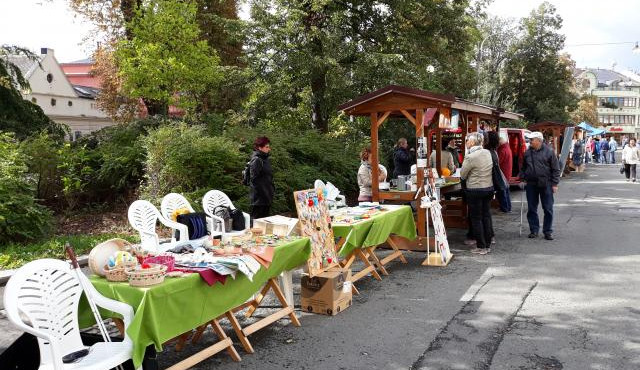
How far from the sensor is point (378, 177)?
29.9 feet

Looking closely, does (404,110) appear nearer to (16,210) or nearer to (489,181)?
(489,181)

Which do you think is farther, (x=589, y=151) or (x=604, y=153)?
(x=589, y=151)

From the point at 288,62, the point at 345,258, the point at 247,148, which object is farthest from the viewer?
the point at 288,62

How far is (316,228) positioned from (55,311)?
2945 mm

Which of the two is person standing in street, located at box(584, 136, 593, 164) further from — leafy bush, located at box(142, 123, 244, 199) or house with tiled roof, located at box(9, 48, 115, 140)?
house with tiled roof, located at box(9, 48, 115, 140)

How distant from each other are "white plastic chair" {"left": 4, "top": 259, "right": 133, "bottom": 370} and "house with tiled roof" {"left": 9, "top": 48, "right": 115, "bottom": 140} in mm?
51189

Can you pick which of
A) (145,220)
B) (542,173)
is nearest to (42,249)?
(145,220)

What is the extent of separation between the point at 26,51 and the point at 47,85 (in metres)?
42.6

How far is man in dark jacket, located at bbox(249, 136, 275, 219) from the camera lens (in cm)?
846

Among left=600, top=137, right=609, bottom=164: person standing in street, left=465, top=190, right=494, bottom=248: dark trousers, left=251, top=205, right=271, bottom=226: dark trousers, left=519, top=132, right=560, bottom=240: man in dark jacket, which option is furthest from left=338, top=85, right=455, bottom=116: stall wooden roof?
left=600, top=137, right=609, bottom=164: person standing in street

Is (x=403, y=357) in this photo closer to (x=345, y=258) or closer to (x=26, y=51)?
(x=345, y=258)

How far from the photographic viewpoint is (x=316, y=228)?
5.95m

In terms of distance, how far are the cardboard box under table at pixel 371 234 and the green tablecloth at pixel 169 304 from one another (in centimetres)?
202

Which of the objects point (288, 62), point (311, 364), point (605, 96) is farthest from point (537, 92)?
point (605, 96)
